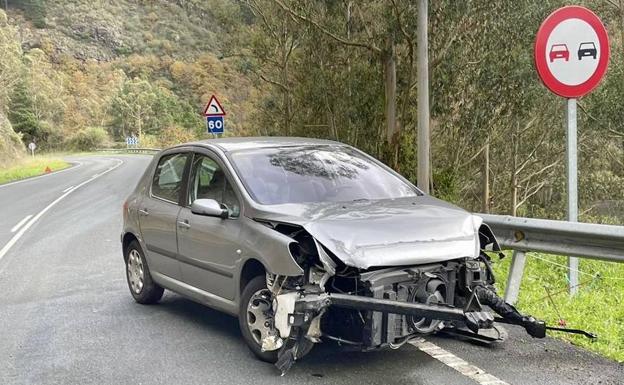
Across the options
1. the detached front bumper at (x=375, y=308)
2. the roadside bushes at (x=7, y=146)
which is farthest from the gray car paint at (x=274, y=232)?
the roadside bushes at (x=7, y=146)

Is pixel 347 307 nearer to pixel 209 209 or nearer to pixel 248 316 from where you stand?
pixel 248 316

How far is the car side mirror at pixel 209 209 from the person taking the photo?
210 inches

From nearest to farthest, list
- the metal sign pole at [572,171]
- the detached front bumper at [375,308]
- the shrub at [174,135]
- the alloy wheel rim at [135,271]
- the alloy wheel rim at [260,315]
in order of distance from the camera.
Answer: the detached front bumper at [375,308] < the alloy wheel rim at [260,315] < the metal sign pole at [572,171] < the alloy wheel rim at [135,271] < the shrub at [174,135]

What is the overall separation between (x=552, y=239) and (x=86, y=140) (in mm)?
93256

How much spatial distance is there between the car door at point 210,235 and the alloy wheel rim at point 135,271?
114 centimetres

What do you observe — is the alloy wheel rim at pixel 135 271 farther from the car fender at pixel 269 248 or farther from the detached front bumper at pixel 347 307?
the detached front bumper at pixel 347 307

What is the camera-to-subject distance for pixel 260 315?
502 centimetres

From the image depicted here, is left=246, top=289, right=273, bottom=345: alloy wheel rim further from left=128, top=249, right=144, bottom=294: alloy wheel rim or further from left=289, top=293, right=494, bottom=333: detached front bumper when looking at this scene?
left=128, top=249, right=144, bottom=294: alloy wheel rim

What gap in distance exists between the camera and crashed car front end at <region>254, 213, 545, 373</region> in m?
4.46

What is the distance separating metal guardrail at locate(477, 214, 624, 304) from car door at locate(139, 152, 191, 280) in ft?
9.50

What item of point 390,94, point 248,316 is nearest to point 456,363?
point 248,316

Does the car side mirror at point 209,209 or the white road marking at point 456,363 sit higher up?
the car side mirror at point 209,209

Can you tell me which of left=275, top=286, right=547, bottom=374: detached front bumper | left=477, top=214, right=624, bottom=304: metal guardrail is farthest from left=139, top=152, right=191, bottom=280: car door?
left=477, top=214, right=624, bottom=304: metal guardrail

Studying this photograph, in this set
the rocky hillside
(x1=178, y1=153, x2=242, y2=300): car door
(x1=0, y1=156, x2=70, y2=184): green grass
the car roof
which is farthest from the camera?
the rocky hillside
